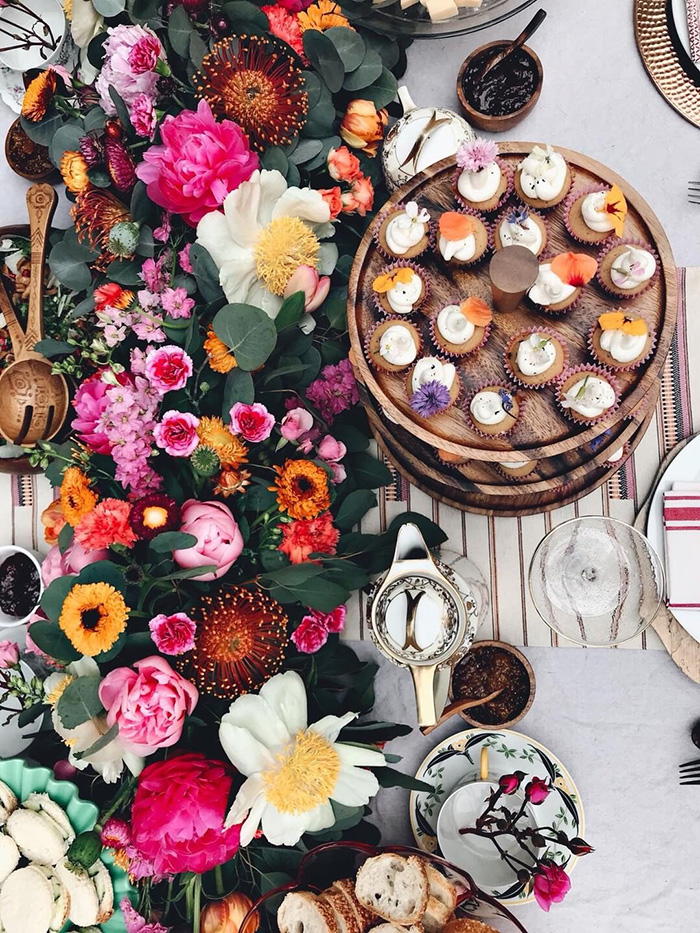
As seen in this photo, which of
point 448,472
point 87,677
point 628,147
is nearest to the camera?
point 87,677

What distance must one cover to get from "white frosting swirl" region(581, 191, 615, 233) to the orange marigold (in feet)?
1.27

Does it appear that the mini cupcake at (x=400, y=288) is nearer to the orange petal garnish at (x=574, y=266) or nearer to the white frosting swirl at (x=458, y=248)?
the white frosting swirl at (x=458, y=248)

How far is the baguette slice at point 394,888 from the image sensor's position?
2.55 feet

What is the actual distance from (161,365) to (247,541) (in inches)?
8.5

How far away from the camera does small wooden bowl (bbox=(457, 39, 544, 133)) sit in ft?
3.26

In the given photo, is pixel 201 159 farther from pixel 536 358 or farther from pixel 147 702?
pixel 147 702

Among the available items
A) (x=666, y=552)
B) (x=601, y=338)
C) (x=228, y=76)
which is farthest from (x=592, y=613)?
(x=228, y=76)

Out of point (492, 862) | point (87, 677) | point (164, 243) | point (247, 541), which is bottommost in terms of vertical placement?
point (492, 862)

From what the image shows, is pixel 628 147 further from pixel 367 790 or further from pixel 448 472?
pixel 367 790

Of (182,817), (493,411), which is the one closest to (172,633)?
(182,817)

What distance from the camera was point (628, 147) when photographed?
3.39 feet

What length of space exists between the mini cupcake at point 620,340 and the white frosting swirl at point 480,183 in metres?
0.18

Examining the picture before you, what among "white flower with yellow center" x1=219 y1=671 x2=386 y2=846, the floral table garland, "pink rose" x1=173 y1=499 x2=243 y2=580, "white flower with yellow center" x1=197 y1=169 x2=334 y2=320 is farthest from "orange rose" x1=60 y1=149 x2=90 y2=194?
"white flower with yellow center" x1=219 y1=671 x2=386 y2=846

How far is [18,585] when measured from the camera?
1002mm
